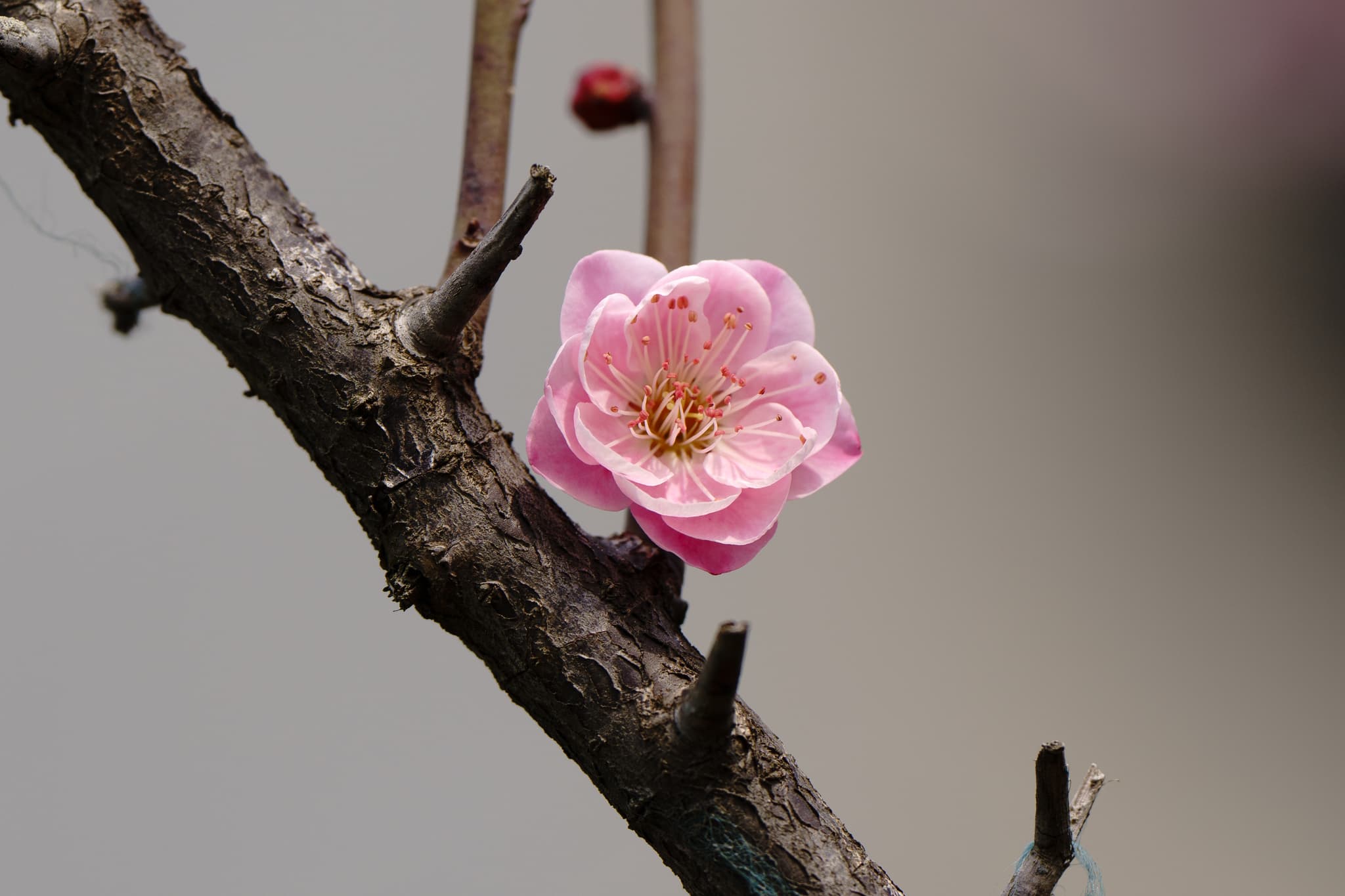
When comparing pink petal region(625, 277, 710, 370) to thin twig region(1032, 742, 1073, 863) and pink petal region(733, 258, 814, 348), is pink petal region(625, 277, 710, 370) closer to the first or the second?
pink petal region(733, 258, 814, 348)

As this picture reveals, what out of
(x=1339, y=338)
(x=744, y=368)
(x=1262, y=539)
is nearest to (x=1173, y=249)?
(x=1339, y=338)

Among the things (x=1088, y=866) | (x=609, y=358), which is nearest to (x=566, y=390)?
(x=609, y=358)

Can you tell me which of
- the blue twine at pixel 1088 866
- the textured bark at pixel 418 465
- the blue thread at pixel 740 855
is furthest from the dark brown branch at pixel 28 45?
the blue twine at pixel 1088 866

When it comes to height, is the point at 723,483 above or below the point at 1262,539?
below

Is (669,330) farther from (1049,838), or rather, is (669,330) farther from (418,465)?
(1049,838)

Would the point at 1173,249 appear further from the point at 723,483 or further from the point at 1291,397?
the point at 723,483

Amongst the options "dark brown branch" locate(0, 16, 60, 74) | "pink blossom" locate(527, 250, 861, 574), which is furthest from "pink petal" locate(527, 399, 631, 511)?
"dark brown branch" locate(0, 16, 60, 74)

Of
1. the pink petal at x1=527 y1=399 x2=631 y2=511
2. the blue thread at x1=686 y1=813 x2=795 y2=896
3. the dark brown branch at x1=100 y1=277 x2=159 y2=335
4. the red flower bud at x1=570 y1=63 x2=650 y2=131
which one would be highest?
the red flower bud at x1=570 y1=63 x2=650 y2=131
